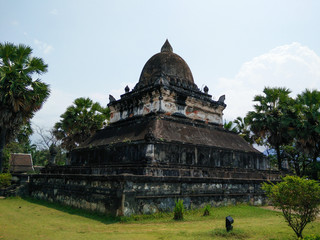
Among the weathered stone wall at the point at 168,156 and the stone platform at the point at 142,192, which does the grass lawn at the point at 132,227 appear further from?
the weathered stone wall at the point at 168,156

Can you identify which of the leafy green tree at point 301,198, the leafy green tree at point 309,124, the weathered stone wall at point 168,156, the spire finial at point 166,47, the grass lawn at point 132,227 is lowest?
the grass lawn at point 132,227

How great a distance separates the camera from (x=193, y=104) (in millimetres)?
18750

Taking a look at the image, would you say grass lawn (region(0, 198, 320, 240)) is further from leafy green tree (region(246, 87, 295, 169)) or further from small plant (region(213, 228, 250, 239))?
leafy green tree (region(246, 87, 295, 169))

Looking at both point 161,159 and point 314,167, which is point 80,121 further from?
point 314,167

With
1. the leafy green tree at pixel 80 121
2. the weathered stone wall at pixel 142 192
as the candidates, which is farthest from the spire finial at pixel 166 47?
the weathered stone wall at pixel 142 192

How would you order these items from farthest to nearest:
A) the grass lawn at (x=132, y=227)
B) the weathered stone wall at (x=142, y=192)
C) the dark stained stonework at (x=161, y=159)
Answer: the dark stained stonework at (x=161, y=159) < the weathered stone wall at (x=142, y=192) < the grass lawn at (x=132, y=227)

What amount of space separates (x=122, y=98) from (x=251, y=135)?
50.1ft

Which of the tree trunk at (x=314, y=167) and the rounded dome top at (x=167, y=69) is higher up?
the rounded dome top at (x=167, y=69)

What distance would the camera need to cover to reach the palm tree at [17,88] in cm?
1698

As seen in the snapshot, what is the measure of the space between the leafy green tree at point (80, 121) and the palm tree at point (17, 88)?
636cm

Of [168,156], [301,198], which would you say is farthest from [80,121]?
[301,198]

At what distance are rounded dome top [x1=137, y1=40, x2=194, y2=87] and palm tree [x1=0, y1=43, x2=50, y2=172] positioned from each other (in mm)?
7321

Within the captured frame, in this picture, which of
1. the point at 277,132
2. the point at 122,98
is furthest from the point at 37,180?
the point at 277,132

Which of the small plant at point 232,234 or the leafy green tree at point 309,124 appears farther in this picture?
the leafy green tree at point 309,124
